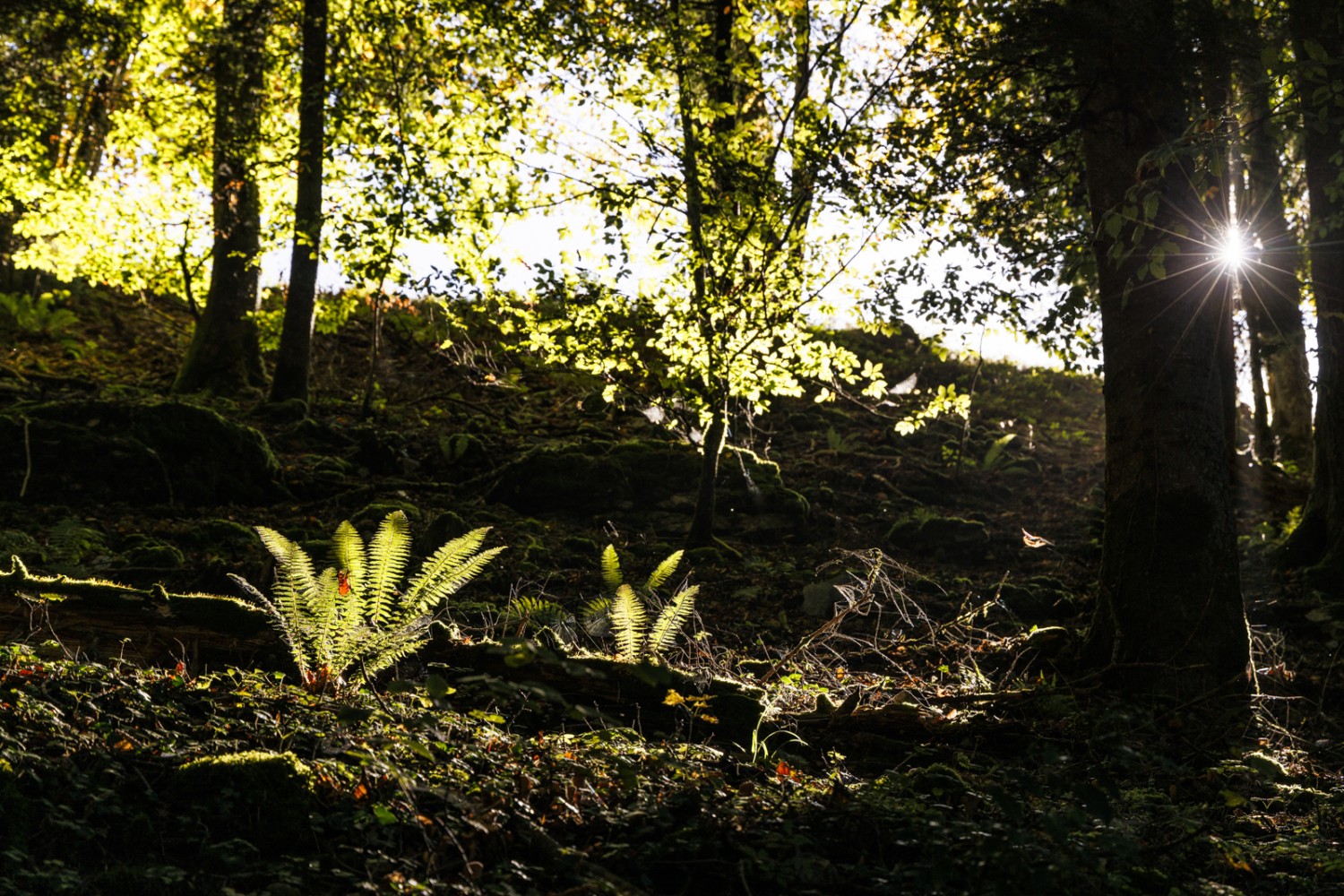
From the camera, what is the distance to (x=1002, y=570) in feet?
29.4

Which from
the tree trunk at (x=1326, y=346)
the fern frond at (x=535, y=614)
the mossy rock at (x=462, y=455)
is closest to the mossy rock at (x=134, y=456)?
the mossy rock at (x=462, y=455)

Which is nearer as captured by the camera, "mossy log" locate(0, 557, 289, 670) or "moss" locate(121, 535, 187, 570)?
"mossy log" locate(0, 557, 289, 670)

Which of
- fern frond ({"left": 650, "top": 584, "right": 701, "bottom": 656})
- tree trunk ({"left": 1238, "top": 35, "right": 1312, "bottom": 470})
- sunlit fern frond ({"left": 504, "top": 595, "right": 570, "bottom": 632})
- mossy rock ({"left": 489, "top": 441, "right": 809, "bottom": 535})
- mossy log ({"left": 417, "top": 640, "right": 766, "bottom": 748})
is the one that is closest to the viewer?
mossy log ({"left": 417, "top": 640, "right": 766, "bottom": 748})

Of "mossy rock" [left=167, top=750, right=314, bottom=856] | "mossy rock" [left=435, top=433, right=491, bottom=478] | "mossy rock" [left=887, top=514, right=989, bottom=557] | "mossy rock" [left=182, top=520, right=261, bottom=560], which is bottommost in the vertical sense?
"mossy rock" [left=167, top=750, right=314, bottom=856]

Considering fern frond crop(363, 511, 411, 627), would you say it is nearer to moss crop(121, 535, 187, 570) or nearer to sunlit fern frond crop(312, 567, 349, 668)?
sunlit fern frond crop(312, 567, 349, 668)

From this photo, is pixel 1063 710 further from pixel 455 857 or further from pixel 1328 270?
pixel 1328 270

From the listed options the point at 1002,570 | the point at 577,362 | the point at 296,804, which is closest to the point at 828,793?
the point at 296,804

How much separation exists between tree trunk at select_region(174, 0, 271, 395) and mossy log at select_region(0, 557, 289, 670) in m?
8.50

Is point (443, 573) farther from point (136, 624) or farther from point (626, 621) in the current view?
point (136, 624)

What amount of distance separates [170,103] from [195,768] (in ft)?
41.4

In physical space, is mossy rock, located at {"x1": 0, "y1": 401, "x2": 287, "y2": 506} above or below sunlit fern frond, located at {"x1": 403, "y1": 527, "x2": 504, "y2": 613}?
above

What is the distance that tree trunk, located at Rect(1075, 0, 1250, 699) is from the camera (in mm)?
5102

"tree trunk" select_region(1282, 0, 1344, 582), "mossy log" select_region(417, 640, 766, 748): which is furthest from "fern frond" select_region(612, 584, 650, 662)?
"tree trunk" select_region(1282, 0, 1344, 582)

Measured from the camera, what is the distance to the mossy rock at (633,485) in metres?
9.84
